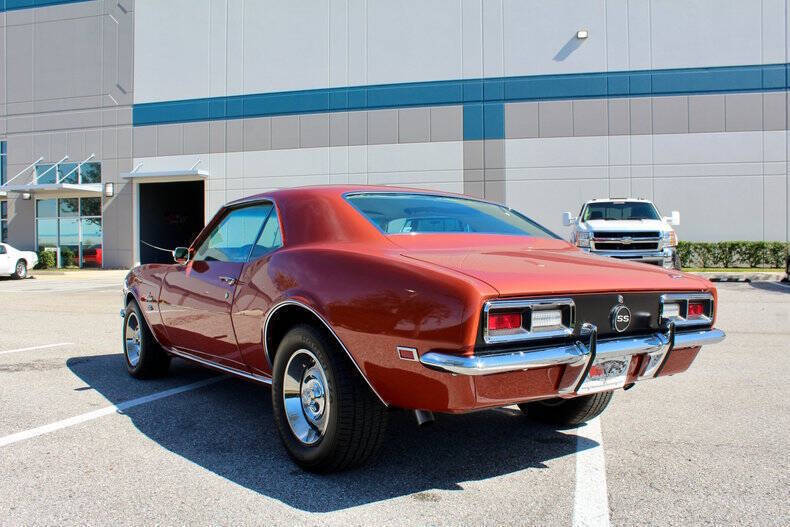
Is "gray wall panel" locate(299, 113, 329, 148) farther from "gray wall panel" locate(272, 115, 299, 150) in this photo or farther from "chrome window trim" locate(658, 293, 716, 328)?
"chrome window trim" locate(658, 293, 716, 328)

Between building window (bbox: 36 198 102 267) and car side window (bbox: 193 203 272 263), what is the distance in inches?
988

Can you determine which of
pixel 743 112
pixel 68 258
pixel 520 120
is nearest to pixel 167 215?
pixel 68 258

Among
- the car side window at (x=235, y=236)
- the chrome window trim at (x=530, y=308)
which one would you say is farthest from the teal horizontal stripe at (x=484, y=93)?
the chrome window trim at (x=530, y=308)

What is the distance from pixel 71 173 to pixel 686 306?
94.0 ft

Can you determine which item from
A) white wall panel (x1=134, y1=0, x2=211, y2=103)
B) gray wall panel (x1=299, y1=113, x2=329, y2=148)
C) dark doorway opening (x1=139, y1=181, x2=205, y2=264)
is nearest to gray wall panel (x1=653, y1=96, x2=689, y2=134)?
gray wall panel (x1=299, y1=113, x2=329, y2=148)

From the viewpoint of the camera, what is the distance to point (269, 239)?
390 cm

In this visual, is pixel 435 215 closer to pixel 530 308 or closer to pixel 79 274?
pixel 530 308

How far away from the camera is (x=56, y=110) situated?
27.4m

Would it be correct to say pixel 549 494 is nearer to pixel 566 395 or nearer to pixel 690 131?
pixel 566 395

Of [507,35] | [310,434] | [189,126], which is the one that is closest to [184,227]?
[189,126]

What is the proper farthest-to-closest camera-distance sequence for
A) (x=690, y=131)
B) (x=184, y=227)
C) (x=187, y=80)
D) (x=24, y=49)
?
(x=184, y=227) → (x=24, y=49) → (x=187, y=80) → (x=690, y=131)

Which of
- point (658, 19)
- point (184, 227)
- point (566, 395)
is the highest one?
point (658, 19)

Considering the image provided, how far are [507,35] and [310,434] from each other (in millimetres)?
22361

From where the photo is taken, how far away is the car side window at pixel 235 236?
13.5 ft
